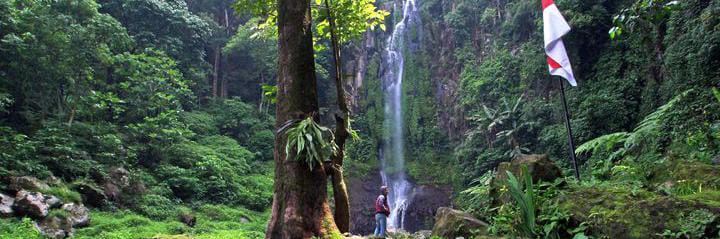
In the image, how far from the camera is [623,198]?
3.67 m

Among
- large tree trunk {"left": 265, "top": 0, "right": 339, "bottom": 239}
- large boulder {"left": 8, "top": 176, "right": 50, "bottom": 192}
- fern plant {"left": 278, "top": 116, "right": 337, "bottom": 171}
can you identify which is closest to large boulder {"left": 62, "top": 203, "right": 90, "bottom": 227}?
large boulder {"left": 8, "top": 176, "right": 50, "bottom": 192}

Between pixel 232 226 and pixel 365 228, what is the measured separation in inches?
303

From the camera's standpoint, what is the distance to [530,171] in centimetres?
482

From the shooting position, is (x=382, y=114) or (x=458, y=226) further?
(x=382, y=114)

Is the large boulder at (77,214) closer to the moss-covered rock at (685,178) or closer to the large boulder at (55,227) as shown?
the large boulder at (55,227)

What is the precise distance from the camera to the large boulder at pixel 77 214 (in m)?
9.99

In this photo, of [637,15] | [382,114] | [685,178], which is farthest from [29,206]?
[382,114]

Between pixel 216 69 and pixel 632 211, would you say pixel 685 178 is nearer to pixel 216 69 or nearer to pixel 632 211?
pixel 632 211

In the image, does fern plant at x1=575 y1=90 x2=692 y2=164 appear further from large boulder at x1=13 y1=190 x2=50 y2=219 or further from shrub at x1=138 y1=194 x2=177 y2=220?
shrub at x1=138 y1=194 x2=177 y2=220

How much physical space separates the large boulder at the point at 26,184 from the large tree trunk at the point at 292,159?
8177 mm

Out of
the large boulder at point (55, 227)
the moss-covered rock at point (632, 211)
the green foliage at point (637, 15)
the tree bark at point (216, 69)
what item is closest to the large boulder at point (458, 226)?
the moss-covered rock at point (632, 211)

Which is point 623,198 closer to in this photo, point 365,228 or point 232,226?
point 232,226

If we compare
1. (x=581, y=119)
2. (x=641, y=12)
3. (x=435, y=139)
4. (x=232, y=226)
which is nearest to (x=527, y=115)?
(x=581, y=119)

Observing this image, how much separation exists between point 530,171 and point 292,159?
239 centimetres
